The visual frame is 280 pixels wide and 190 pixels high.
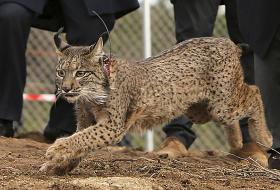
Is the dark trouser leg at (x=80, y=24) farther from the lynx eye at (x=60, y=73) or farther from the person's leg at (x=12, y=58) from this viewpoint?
the lynx eye at (x=60, y=73)

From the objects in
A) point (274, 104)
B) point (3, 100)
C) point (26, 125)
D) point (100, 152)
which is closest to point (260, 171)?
point (274, 104)

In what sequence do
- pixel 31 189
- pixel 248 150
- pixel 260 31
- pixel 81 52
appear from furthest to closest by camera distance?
pixel 248 150 → pixel 260 31 → pixel 81 52 → pixel 31 189

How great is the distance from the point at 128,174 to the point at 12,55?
70.0 inches

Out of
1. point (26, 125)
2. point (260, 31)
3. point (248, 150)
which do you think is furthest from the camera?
point (26, 125)

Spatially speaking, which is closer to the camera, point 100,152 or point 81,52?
point 81,52

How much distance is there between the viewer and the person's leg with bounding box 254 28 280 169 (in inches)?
243

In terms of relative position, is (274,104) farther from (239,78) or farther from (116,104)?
(116,104)

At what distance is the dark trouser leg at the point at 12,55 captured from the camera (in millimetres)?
6836

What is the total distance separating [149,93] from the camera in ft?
20.2

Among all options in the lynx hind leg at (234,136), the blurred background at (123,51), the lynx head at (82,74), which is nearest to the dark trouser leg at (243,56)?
the lynx hind leg at (234,136)

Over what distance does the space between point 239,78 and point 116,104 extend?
1320mm

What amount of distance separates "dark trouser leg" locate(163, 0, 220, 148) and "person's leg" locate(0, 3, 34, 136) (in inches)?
46.0

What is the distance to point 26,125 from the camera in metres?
10.5

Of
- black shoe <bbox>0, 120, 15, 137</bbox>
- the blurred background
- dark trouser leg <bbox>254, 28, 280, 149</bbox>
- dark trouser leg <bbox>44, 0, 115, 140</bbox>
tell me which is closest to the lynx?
dark trouser leg <bbox>254, 28, 280, 149</bbox>
